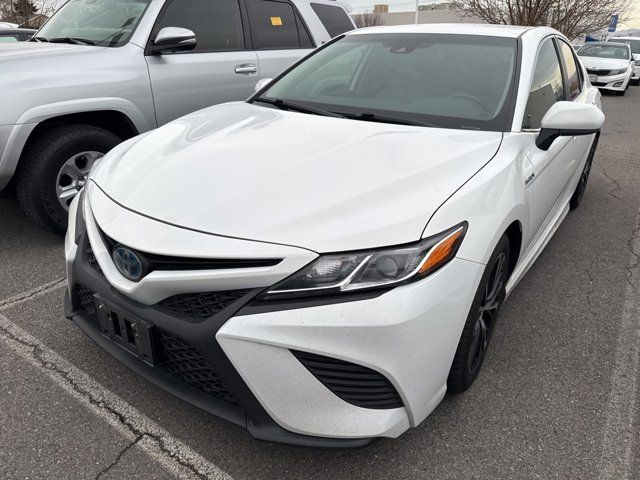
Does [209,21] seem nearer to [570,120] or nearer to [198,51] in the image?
[198,51]

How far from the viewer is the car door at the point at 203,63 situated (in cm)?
382

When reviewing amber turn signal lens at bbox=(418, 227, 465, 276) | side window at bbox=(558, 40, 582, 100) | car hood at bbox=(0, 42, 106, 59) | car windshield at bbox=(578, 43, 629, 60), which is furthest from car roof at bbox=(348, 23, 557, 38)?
car windshield at bbox=(578, 43, 629, 60)

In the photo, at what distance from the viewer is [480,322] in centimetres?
214

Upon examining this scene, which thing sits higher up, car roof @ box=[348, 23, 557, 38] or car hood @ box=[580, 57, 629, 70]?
car roof @ box=[348, 23, 557, 38]

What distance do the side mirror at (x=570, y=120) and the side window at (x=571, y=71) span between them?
3.86 feet

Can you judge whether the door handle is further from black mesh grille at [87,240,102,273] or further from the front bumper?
the front bumper

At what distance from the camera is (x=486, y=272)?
1895mm

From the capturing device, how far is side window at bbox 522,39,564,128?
8.41ft

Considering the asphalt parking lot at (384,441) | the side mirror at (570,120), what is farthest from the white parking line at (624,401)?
the side mirror at (570,120)

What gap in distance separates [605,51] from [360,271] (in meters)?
18.2

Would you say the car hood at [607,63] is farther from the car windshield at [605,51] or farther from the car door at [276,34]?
the car door at [276,34]

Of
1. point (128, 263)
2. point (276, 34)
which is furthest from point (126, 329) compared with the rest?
point (276, 34)

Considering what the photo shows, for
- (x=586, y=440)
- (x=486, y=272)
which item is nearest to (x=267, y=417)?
(x=486, y=272)

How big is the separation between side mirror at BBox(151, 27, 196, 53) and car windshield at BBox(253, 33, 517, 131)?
2.94 feet
